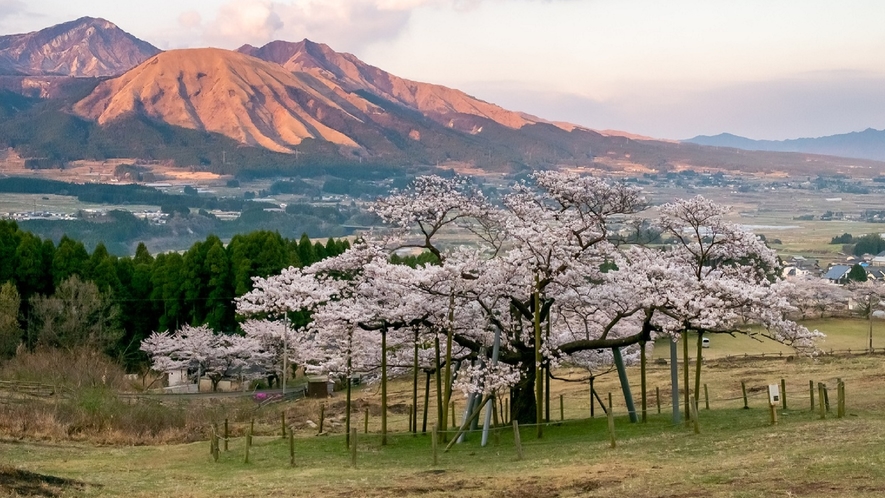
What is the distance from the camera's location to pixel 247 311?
1048 inches

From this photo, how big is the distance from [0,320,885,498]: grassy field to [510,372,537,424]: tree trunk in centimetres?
56

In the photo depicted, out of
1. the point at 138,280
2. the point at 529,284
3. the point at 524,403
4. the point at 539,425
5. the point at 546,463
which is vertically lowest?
the point at 546,463

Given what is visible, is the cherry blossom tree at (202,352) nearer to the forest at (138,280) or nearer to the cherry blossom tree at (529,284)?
the forest at (138,280)

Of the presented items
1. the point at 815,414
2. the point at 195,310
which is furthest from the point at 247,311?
the point at 195,310

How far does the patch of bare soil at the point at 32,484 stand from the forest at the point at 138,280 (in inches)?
1258

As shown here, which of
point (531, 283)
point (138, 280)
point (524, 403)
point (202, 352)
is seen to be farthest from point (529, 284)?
point (138, 280)

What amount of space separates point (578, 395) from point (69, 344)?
2251cm

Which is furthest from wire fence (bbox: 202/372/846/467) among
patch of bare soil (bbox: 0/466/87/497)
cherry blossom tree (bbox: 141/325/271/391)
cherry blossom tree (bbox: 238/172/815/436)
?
cherry blossom tree (bbox: 141/325/271/391)

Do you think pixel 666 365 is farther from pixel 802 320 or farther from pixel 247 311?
pixel 247 311

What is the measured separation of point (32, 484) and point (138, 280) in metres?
38.7

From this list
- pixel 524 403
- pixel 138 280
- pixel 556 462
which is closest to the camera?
pixel 556 462

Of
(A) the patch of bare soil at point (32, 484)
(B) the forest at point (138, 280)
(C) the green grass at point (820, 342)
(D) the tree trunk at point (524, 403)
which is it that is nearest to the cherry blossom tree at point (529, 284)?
(D) the tree trunk at point (524, 403)

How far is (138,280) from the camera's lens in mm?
53562

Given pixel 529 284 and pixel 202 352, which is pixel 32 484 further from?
pixel 202 352
